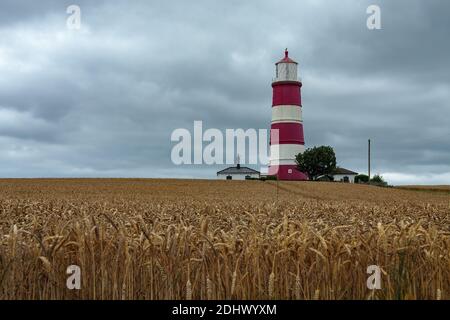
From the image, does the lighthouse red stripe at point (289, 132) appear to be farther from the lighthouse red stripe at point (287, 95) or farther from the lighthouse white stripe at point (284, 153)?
the lighthouse red stripe at point (287, 95)

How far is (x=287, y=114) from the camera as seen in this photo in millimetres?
76812

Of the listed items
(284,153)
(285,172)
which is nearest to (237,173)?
(285,172)

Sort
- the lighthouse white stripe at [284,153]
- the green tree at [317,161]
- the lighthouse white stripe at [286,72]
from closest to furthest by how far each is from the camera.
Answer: the lighthouse white stripe at [284,153]
the lighthouse white stripe at [286,72]
the green tree at [317,161]

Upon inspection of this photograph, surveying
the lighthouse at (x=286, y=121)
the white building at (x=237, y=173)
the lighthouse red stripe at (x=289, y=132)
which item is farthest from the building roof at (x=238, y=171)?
the lighthouse red stripe at (x=289, y=132)

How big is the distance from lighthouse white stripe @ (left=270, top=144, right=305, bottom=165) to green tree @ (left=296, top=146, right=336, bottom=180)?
42.3 feet

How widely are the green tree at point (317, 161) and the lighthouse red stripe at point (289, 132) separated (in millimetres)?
16143

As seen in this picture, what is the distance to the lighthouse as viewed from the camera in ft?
252

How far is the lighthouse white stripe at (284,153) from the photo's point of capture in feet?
253

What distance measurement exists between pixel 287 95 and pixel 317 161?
22.5 m

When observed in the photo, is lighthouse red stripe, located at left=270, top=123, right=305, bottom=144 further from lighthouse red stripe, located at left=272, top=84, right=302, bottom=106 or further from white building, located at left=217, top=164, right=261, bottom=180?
white building, located at left=217, top=164, right=261, bottom=180

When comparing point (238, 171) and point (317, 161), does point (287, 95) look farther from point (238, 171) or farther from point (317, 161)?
point (238, 171)
